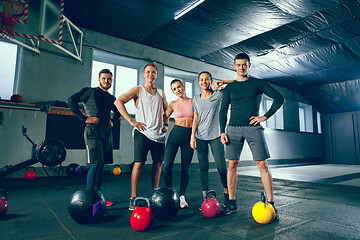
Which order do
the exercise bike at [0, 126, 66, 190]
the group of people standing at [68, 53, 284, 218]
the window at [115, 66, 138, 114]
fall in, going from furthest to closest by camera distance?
1. the window at [115, 66, 138, 114]
2. the exercise bike at [0, 126, 66, 190]
3. the group of people standing at [68, 53, 284, 218]

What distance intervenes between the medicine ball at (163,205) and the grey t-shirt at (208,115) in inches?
29.4

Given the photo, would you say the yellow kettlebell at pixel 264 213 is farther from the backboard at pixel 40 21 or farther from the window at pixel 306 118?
the window at pixel 306 118

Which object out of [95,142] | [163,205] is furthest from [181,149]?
[95,142]

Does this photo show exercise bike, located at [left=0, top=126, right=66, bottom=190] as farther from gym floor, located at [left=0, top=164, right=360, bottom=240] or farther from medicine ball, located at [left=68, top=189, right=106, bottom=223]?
medicine ball, located at [left=68, top=189, right=106, bottom=223]

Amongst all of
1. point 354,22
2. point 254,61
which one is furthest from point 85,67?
point 354,22

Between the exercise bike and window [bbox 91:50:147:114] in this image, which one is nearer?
the exercise bike

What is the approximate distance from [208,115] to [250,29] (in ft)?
11.5

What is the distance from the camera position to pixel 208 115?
2420mm

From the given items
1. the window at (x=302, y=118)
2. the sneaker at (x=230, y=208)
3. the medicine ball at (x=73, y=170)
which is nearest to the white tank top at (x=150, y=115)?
the sneaker at (x=230, y=208)

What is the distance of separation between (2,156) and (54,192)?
6.17ft

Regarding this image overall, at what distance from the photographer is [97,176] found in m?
2.38

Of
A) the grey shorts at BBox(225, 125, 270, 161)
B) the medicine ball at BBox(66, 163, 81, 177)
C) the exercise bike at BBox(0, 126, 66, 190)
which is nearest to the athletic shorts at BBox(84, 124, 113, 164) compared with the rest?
the grey shorts at BBox(225, 125, 270, 161)

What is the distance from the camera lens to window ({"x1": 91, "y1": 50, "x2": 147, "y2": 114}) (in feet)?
18.7

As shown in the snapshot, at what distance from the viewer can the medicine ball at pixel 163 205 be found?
184 cm
